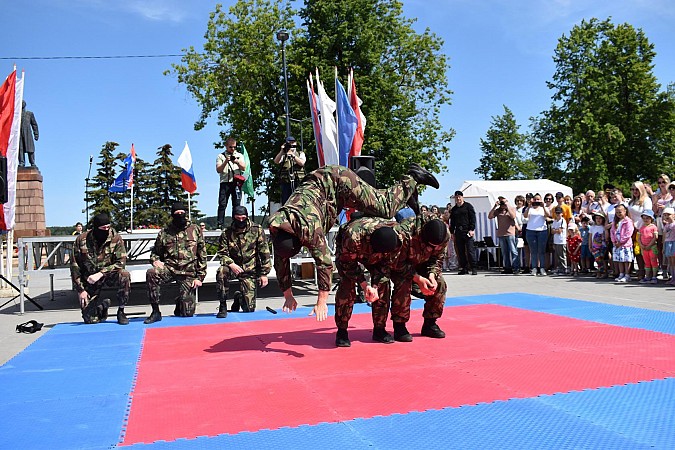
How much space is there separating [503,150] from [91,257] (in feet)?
172

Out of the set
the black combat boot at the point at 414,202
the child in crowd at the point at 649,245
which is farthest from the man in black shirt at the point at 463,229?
the black combat boot at the point at 414,202

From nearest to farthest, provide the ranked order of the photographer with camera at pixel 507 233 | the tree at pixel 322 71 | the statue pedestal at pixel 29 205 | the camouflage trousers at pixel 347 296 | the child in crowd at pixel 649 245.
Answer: the camouflage trousers at pixel 347 296
the child in crowd at pixel 649 245
the photographer with camera at pixel 507 233
the statue pedestal at pixel 29 205
the tree at pixel 322 71

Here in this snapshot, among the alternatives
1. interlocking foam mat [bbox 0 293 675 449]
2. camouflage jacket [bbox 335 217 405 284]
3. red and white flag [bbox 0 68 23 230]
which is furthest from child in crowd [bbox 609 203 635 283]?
red and white flag [bbox 0 68 23 230]

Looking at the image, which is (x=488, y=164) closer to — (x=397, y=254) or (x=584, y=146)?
(x=584, y=146)

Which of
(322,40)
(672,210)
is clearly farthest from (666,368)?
(322,40)

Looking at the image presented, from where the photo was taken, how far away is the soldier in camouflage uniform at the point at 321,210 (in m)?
5.56

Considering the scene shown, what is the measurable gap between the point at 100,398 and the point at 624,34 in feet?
138

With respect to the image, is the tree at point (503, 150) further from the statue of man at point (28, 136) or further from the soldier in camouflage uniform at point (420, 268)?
the soldier in camouflage uniform at point (420, 268)

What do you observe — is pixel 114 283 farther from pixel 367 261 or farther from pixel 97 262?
pixel 367 261

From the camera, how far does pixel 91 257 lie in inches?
347

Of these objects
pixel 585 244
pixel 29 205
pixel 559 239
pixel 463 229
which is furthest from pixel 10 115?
pixel 585 244

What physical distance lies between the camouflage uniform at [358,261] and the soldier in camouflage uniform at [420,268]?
125mm

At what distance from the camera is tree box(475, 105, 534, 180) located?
5602 cm

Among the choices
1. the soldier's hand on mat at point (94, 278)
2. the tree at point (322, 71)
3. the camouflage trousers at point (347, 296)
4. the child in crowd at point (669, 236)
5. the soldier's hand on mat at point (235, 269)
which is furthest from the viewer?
the tree at point (322, 71)
